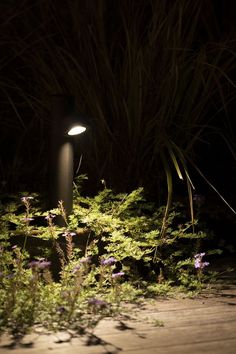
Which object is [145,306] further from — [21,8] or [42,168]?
[21,8]

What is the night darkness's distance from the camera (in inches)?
152

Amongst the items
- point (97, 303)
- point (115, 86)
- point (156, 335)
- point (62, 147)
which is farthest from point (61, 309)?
point (115, 86)

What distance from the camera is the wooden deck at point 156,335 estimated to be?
2246 mm

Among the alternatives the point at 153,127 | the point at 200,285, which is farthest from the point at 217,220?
the point at 200,285

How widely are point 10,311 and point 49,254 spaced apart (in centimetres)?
65

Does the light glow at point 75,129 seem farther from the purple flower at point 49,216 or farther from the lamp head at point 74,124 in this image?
the purple flower at point 49,216

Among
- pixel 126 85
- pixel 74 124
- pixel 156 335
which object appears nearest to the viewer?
pixel 156 335

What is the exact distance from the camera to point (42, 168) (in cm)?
438

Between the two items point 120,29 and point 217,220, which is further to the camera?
point 120,29

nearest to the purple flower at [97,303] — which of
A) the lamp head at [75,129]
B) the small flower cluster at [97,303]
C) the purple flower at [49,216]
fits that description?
the small flower cluster at [97,303]

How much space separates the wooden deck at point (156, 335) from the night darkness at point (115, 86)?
1.03 m

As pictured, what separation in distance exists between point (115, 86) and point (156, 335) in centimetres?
186

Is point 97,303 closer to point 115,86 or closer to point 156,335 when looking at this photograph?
point 156,335

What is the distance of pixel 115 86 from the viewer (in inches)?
153
